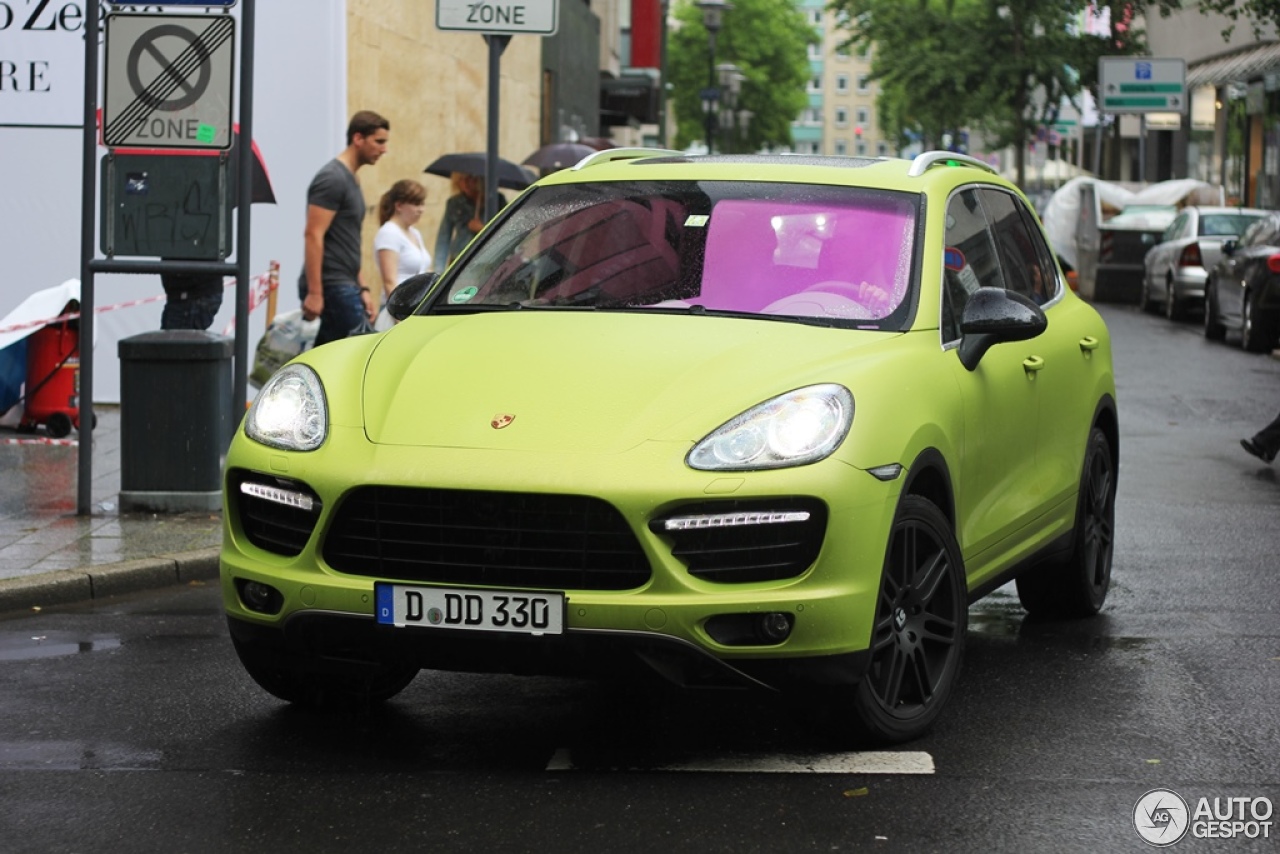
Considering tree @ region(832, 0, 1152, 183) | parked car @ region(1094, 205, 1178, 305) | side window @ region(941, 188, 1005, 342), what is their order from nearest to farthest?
side window @ region(941, 188, 1005, 342) < parked car @ region(1094, 205, 1178, 305) < tree @ region(832, 0, 1152, 183)

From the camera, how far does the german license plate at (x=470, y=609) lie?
199 inches

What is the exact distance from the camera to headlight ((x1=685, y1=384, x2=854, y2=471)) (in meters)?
5.10

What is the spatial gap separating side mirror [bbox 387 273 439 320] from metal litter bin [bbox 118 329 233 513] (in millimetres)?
3266

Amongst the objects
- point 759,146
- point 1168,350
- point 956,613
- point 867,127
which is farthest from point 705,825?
point 867,127

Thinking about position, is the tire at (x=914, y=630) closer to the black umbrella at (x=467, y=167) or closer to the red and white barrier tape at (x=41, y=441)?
the red and white barrier tape at (x=41, y=441)

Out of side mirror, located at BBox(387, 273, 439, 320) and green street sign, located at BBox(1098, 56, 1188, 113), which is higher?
green street sign, located at BBox(1098, 56, 1188, 113)

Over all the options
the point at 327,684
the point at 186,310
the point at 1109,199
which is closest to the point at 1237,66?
the point at 1109,199

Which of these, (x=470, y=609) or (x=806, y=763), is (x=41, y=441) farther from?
(x=806, y=763)

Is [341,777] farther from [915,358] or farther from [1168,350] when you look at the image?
[1168,350]

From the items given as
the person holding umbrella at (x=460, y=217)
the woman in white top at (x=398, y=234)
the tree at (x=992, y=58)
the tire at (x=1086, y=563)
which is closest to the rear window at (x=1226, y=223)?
the person holding umbrella at (x=460, y=217)

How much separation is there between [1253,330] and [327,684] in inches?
721

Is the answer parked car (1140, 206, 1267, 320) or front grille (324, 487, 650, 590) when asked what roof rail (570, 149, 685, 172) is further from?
parked car (1140, 206, 1267, 320)

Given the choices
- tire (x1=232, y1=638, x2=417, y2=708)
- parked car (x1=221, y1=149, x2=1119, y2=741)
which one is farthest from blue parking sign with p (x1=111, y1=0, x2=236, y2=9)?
tire (x1=232, y1=638, x2=417, y2=708)

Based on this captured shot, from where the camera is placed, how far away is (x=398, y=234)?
13156 millimetres
